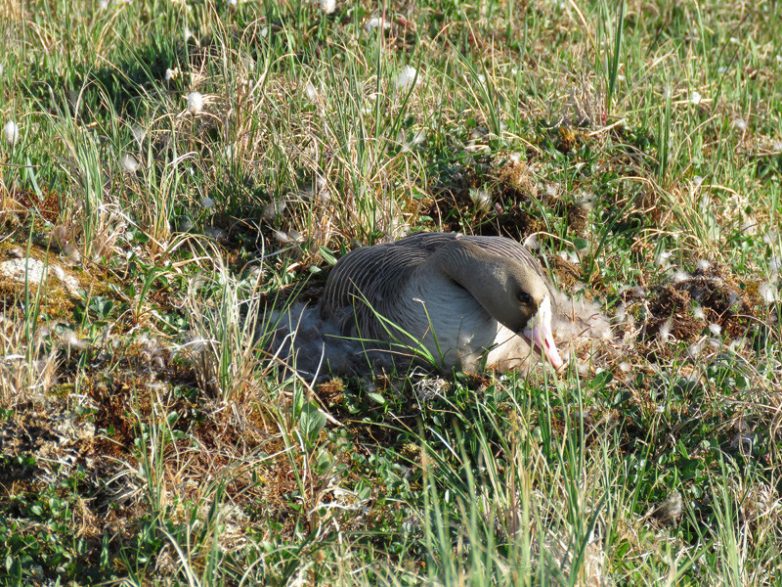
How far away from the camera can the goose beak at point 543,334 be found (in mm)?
4230

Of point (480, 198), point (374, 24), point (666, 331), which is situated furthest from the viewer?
point (374, 24)

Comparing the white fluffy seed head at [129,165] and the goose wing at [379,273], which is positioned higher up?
the white fluffy seed head at [129,165]

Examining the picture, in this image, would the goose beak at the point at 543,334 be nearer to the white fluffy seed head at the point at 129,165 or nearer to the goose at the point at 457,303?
the goose at the point at 457,303

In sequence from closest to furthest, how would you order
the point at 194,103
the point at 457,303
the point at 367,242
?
the point at 457,303
the point at 367,242
the point at 194,103

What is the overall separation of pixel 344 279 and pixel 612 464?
151 cm

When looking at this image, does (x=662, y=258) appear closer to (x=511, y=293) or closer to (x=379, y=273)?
(x=511, y=293)

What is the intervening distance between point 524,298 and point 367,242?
132 centimetres

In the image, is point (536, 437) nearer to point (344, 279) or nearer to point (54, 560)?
point (344, 279)

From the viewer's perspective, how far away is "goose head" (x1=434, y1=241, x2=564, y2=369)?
13.8 ft

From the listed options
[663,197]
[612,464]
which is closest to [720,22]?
[663,197]

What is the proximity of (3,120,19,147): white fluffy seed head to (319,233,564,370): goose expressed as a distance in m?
1.73

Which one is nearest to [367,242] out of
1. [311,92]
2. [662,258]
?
[311,92]

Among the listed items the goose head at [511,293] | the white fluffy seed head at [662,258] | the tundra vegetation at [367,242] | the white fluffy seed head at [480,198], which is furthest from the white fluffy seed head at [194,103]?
the white fluffy seed head at [662,258]

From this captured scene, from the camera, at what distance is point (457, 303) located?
4410 mm
